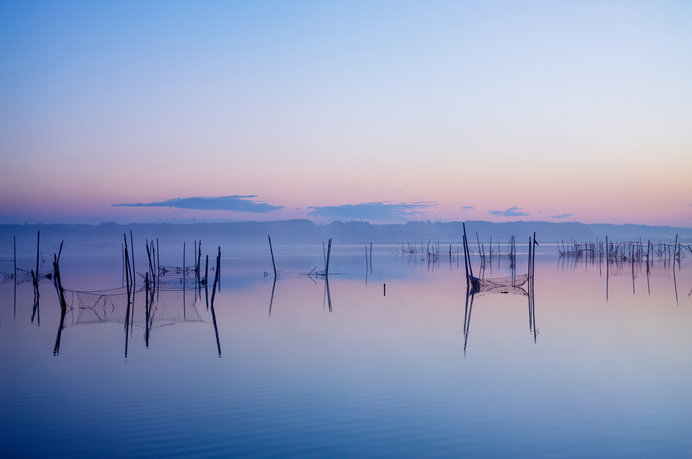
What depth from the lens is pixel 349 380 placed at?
32.1ft

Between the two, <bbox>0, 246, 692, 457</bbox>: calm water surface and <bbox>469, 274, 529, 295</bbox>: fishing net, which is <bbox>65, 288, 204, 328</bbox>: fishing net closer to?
<bbox>0, 246, 692, 457</bbox>: calm water surface

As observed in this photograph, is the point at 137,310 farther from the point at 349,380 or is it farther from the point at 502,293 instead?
the point at 502,293

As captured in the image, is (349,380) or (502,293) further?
(502,293)

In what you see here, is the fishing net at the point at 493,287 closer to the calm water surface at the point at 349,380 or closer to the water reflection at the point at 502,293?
the water reflection at the point at 502,293

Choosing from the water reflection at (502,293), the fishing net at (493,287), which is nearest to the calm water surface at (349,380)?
the water reflection at (502,293)

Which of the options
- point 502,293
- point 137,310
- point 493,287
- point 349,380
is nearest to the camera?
point 349,380

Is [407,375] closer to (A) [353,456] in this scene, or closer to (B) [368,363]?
(B) [368,363]

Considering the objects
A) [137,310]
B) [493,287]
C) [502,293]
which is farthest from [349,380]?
[493,287]

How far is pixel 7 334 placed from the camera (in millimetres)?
14461

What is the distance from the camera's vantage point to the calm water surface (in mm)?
7031

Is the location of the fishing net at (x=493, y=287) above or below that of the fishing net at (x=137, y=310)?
above

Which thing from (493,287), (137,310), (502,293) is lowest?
(137,310)

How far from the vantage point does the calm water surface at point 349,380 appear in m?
7.03

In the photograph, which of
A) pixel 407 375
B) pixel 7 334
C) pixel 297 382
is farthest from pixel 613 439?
pixel 7 334
